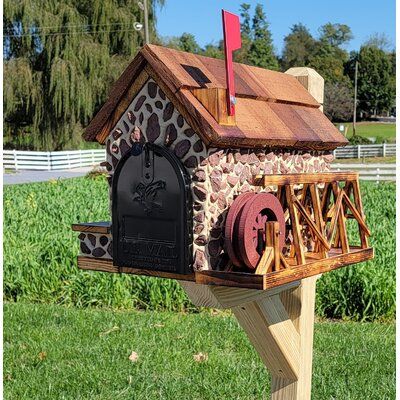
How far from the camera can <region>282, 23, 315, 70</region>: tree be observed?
54281 mm

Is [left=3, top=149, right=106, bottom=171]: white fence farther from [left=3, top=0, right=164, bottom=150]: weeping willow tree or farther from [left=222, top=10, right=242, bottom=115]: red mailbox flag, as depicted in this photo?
[left=222, top=10, right=242, bottom=115]: red mailbox flag

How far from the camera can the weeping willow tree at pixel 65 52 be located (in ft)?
69.6

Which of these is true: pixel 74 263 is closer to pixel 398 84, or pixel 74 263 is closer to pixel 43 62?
pixel 398 84

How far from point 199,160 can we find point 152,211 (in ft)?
0.60

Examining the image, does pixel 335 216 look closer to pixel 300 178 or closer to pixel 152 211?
pixel 300 178

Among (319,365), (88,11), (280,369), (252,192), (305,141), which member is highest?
(88,11)

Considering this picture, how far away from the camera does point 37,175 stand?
75.2ft

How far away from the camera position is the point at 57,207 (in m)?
9.40

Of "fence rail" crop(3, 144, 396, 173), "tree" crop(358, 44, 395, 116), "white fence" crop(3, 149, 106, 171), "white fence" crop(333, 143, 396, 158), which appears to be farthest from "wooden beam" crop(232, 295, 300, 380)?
"tree" crop(358, 44, 395, 116)

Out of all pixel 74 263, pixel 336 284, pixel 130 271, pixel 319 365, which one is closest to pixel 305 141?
pixel 130 271

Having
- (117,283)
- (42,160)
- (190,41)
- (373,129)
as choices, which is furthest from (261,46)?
(117,283)

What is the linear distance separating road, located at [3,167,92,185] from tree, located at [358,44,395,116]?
3058cm

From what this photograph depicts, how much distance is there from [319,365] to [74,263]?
2.52 metres

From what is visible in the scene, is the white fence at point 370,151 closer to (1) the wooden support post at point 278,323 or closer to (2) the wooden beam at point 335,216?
(1) the wooden support post at point 278,323
